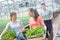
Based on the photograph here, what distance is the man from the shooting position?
269cm

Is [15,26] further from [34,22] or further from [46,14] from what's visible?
[46,14]

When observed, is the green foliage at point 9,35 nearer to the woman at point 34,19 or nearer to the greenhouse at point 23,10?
the greenhouse at point 23,10

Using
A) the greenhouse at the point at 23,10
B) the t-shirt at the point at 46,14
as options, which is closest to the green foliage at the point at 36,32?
the greenhouse at the point at 23,10

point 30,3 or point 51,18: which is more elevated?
point 30,3

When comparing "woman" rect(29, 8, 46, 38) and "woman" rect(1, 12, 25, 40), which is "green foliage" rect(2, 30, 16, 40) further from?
"woman" rect(29, 8, 46, 38)

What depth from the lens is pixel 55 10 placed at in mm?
2707

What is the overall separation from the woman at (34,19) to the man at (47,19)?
0.05 meters

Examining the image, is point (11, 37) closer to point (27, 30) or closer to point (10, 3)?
point (27, 30)

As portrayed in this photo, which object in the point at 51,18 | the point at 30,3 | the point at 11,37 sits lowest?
the point at 11,37

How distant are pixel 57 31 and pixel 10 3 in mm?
644

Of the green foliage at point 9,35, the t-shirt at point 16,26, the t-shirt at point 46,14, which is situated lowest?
the green foliage at point 9,35

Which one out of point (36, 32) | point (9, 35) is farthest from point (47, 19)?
point (9, 35)

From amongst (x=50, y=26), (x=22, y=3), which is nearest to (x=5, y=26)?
(x=22, y=3)

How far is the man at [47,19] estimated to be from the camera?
106 inches
